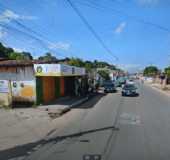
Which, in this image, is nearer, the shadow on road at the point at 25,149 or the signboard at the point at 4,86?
the shadow on road at the point at 25,149

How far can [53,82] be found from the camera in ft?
108

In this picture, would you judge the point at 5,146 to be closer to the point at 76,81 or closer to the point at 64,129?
the point at 64,129

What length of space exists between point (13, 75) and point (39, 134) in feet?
45.2

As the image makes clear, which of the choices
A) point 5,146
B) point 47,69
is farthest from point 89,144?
point 47,69

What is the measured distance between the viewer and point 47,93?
99.0ft

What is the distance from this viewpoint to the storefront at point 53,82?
2602 cm

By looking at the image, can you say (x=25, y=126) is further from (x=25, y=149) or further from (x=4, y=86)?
(x=4, y=86)

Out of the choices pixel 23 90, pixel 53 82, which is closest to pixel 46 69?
pixel 23 90

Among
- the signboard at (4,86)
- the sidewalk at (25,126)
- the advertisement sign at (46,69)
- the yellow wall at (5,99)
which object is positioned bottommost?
the sidewalk at (25,126)

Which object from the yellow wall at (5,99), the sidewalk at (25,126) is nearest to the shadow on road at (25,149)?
the sidewalk at (25,126)

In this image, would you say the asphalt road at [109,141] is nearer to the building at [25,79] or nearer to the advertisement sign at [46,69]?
the advertisement sign at [46,69]

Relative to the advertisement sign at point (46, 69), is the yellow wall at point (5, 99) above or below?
below

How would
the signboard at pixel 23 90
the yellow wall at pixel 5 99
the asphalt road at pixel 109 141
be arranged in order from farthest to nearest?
the signboard at pixel 23 90
the yellow wall at pixel 5 99
the asphalt road at pixel 109 141

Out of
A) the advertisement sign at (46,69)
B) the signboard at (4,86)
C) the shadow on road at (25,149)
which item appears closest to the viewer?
the shadow on road at (25,149)
